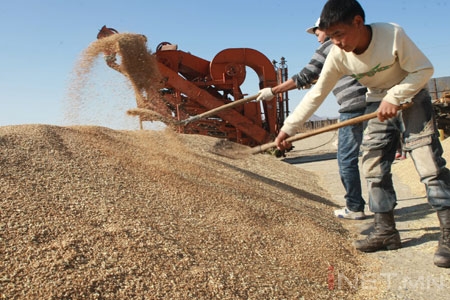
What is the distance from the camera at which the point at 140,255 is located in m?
1.62

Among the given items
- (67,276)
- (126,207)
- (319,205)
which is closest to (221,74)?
(319,205)

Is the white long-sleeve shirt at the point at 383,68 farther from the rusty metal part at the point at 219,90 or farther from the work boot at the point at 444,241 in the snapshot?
the rusty metal part at the point at 219,90

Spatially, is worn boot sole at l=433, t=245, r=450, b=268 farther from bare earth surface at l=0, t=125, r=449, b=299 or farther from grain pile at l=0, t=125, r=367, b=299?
grain pile at l=0, t=125, r=367, b=299

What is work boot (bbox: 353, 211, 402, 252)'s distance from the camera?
7.53ft

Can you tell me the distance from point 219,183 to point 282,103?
649 cm

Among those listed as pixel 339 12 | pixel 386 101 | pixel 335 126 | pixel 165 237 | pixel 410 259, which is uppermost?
pixel 339 12

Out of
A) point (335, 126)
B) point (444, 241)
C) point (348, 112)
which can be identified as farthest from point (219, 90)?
point (444, 241)

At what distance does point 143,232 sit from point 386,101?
1.31 metres

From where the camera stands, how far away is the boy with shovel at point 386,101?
197 cm

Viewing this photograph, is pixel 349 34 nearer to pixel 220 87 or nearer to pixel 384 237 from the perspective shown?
pixel 384 237

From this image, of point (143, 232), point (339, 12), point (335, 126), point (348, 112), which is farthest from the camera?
point (348, 112)

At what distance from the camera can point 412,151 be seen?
2.11 metres

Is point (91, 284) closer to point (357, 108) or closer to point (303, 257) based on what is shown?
point (303, 257)

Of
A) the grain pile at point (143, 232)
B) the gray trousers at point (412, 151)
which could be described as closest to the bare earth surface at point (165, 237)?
the grain pile at point (143, 232)
